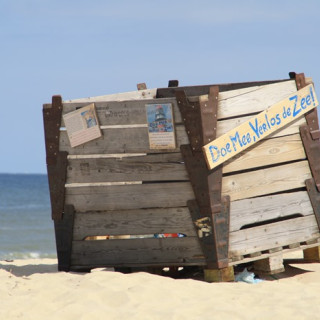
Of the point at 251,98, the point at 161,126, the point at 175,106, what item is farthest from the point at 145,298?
the point at 251,98

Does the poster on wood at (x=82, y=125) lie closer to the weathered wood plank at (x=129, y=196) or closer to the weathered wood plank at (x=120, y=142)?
the weathered wood plank at (x=120, y=142)

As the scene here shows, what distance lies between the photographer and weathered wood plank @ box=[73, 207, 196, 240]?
6.67 metres

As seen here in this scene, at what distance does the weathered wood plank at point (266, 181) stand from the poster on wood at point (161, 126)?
608 millimetres

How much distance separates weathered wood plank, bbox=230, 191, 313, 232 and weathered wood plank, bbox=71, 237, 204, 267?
1.44 feet

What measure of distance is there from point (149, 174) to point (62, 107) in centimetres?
104

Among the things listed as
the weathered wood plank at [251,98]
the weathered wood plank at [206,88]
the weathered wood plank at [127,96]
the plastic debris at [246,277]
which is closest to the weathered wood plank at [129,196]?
the weathered wood plank at [251,98]

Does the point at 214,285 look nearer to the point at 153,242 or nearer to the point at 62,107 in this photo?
the point at 153,242

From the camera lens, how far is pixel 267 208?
697cm

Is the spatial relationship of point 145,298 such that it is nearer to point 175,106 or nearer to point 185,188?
point 185,188

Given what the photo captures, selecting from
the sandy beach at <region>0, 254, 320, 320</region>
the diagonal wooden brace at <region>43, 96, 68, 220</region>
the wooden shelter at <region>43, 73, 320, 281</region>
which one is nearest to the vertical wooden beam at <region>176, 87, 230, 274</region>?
the wooden shelter at <region>43, 73, 320, 281</region>

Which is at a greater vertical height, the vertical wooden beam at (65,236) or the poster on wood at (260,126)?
the poster on wood at (260,126)

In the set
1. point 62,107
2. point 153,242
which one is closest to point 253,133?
point 153,242

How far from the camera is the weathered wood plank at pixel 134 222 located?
6.67 metres

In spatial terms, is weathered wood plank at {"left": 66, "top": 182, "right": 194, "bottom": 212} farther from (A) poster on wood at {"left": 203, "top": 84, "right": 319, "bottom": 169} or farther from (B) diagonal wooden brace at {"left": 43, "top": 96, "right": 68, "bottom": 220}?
(A) poster on wood at {"left": 203, "top": 84, "right": 319, "bottom": 169}
